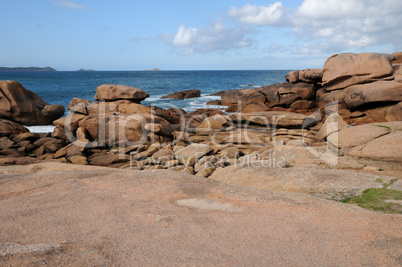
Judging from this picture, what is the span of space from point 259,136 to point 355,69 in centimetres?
1305

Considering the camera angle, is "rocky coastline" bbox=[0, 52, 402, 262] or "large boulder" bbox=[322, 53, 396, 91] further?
"large boulder" bbox=[322, 53, 396, 91]

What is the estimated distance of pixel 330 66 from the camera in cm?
2531

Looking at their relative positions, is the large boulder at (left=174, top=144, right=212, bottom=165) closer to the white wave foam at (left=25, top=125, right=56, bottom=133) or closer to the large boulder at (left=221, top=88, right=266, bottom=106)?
the white wave foam at (left=25, top=125, right=56, bottom=133)

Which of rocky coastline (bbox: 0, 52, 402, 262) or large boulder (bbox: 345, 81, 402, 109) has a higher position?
large boulder (bbox: 345, 81, 402, 109)

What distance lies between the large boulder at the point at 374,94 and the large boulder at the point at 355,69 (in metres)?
1.40

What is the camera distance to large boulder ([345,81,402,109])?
19.5 metres

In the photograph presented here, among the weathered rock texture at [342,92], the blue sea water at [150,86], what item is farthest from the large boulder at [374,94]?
the blue sea water at [150,86]

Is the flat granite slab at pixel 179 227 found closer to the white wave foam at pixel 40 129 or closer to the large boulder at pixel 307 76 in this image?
the white wave foam at pixel 40 129

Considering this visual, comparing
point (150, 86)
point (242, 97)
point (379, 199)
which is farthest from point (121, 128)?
point (150, 86)

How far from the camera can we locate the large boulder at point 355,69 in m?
22.9

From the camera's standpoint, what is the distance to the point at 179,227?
402cm

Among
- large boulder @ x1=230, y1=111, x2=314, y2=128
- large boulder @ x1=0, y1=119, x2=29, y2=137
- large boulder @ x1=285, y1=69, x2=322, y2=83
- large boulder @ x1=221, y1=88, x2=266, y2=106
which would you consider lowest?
large boulder @ x1=0, y1=119, x2=29, y2=137

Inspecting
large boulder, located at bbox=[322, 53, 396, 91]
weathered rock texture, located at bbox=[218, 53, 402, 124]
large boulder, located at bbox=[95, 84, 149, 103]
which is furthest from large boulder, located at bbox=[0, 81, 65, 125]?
large boulder, located at bbox=[322, 53, 396, 91]

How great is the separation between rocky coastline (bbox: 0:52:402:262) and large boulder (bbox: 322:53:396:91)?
0.25 feet
